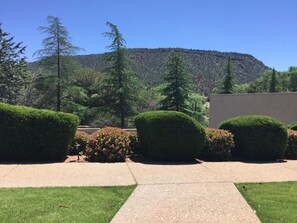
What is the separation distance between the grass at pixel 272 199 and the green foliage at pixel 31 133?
490 cm

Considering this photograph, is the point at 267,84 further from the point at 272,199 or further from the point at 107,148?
the point at 272,199

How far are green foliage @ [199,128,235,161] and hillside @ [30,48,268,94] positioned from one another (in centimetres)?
4504

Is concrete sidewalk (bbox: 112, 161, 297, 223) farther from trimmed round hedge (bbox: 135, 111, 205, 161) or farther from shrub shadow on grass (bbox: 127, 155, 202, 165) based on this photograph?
trimmed round hedge (bbox: 135, 111, 205, 161)

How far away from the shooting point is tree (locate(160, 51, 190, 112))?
28061 mm

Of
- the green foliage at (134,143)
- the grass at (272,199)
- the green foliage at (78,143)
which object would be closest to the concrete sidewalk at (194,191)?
the grass at (272,199)

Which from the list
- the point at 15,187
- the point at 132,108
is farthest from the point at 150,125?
the point at 132,108

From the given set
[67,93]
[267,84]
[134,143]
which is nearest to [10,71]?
[67,93]

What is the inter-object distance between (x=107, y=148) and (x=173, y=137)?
177cm

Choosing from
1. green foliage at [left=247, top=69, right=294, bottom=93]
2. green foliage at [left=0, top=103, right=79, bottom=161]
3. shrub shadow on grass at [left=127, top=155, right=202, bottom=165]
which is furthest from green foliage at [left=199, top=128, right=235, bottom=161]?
green foliage at [left=247, top=69, right=294, bottom=93]

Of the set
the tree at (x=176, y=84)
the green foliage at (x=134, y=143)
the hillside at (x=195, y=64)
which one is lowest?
the green foliage at (x=134, y=143)

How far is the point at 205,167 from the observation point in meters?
9.83

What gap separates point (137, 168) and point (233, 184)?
2.50 metres

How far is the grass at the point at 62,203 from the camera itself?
17.9ft

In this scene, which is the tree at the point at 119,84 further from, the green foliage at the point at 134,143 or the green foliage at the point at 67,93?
the green foliage at the point at 134,143
